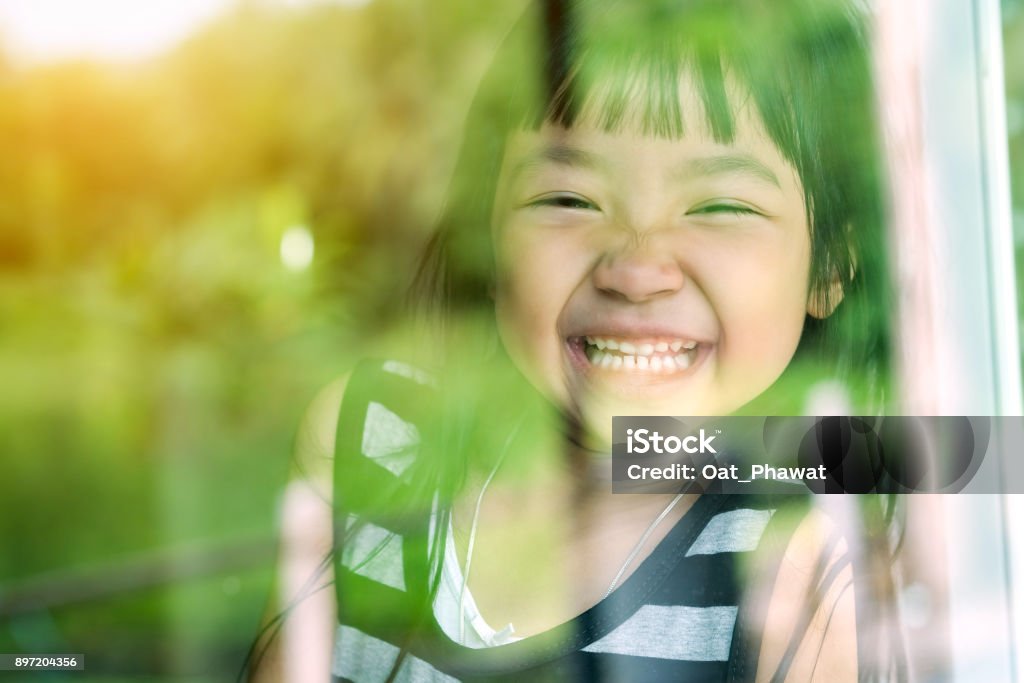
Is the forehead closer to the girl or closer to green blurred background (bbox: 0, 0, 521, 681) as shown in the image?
the girl

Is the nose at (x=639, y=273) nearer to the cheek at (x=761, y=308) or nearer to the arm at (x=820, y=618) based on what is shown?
the cheek at (x=761, y=308)

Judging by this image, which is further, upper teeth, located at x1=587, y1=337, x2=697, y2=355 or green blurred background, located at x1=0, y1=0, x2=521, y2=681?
green blurred background, located at x1=0, y1=0, x2=521, y2=681

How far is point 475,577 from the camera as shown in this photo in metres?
0.91

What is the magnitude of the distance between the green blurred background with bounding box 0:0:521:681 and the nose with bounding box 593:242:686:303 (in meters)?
0.21

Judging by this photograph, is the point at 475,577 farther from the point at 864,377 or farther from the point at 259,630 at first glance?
the point at 864,377

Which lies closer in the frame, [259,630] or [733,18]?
[733,18]

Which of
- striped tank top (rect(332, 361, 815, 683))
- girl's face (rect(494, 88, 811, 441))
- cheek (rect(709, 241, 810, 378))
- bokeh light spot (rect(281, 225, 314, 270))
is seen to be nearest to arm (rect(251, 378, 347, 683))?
striped tank top (rect(332, 361, 815, 683))

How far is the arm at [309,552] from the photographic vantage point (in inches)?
37.5

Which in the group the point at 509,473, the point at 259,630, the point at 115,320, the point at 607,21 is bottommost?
the point at 259,630

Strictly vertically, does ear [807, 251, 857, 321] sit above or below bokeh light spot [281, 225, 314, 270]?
below

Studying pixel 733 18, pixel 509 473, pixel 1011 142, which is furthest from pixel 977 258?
pixel 509 473

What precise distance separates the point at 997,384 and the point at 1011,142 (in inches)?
8.0

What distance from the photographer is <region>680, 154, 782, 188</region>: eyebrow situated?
0.78m

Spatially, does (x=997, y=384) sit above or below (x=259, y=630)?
above
